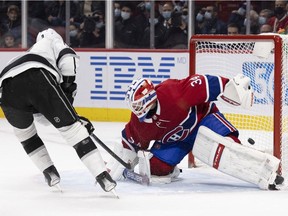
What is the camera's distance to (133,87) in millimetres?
4379

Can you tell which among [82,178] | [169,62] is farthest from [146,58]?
[82,178]

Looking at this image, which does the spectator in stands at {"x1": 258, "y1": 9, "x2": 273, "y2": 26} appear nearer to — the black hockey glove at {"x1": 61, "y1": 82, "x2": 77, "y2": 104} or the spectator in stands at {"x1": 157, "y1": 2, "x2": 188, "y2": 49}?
the spectator in stands at {"x1": 157, "y1": 2, "x2": 188, "y2": 49}

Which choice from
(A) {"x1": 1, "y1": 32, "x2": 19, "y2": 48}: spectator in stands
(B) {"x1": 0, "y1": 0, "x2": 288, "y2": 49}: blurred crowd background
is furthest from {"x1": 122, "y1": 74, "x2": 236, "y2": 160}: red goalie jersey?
(A) {"x1": 1, "y1": 32, "x2": 19, "y2": 48}: spectator in stands

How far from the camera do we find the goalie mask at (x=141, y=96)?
4.36m

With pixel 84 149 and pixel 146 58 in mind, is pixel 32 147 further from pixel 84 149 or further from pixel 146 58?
pixel 146 58

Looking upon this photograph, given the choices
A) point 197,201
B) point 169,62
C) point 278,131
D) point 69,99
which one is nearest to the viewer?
point 197,201

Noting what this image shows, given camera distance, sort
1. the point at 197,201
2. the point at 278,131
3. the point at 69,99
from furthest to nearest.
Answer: the point at 278,131 < the point at 69,99 < the point at 197,201

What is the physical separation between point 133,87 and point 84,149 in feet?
1.72

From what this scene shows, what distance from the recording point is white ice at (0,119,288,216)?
3.72 meters

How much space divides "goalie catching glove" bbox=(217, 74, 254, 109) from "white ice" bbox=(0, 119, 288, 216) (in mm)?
457

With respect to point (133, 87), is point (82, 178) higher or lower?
lower

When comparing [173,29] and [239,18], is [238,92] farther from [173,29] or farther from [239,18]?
[173,29]

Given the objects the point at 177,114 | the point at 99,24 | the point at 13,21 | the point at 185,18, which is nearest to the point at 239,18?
the point at 185,18

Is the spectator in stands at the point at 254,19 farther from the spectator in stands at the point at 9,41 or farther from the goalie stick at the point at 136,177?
the goalie stick at the point at 136,177
